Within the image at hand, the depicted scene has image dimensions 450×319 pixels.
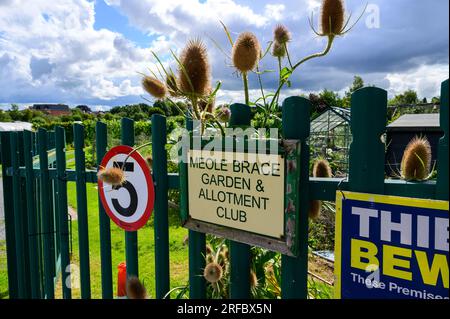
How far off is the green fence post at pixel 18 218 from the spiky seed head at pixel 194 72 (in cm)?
198

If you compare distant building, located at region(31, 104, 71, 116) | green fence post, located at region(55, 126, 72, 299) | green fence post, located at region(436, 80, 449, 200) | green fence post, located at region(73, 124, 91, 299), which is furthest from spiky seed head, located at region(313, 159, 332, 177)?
distant building, located at region(31, 104, 71, 116)

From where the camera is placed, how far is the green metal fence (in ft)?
3.61

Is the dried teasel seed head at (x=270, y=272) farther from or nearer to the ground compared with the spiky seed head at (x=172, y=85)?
nearer to the ground

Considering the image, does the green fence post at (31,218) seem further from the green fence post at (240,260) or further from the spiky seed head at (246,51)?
the spiky seed head at (246,51)

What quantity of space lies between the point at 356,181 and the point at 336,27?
0.50 meters

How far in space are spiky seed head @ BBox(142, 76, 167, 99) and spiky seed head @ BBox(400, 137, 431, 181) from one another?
80 cm

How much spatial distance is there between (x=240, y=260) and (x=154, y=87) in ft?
2.40

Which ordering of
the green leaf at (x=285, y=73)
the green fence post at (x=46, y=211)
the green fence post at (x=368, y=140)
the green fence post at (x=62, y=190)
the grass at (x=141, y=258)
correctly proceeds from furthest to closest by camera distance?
the grass at (x=141, y=258) → the green fence post at (x=46, y=211) → the green fence post at (x=62, y=190) → the green leaf at (x=285, y=73) → the green fence post at (x=368, y=140)

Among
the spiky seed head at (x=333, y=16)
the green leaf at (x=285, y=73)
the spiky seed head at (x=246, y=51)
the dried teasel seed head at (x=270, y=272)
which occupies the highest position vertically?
the spiky seed head at (x=333, y=16)

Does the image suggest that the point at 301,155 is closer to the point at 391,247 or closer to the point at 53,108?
the point at 391,247

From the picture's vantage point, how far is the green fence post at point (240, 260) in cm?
141

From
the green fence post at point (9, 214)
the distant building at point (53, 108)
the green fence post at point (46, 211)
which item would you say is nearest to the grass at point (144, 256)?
the green fence post at point (9, 214)

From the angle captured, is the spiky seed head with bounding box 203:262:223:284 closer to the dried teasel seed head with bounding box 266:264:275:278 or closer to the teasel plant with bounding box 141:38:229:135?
the dried teasel seed head with bounding box 266:264:275:278
